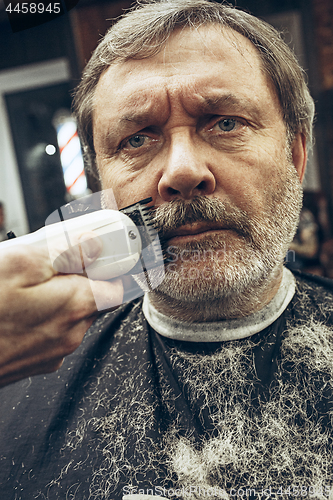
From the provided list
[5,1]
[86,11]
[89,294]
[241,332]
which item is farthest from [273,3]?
[89,294]

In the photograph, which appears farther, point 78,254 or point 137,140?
point 137,140

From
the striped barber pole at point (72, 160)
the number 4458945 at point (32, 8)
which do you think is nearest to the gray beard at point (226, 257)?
the striped barber pole at point (72, 160)

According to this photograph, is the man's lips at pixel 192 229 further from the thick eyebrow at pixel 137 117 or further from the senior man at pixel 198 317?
the thick eyebrow at pixel 137 117

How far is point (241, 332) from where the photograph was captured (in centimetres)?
86

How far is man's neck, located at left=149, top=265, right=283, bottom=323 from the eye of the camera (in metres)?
0.84

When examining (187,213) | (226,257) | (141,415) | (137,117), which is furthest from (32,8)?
(141,415)

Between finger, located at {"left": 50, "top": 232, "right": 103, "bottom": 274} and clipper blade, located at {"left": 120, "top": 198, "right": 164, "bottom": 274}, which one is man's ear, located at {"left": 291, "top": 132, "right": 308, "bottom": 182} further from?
finger, located at {"left": 50, "top": 232, "right": 103, "bottom": 274}

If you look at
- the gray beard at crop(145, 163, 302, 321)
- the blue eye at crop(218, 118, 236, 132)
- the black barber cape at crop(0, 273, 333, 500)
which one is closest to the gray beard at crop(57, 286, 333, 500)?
the black barber cape at crop(0, 273, 333, 500)

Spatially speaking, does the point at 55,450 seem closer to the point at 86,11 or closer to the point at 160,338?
the point at 160,338

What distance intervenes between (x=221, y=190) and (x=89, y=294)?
1.22ft

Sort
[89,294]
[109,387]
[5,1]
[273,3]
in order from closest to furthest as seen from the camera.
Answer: [89,294] < [109,387] < [5,1] < [273,3]

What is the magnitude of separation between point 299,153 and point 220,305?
47 centimetres

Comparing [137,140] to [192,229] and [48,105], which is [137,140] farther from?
[48,105]

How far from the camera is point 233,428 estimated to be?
73 centimetres
